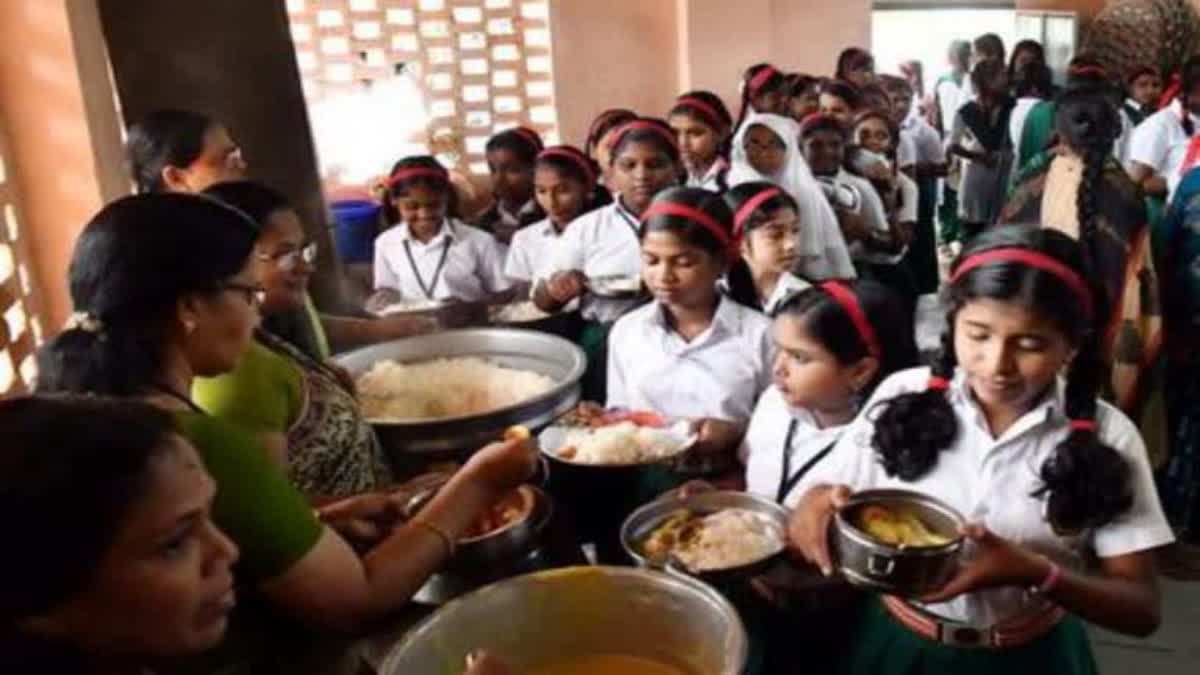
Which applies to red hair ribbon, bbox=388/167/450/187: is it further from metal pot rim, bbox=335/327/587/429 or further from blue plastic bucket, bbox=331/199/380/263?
metal pot rim, bbox=335/327/587/429

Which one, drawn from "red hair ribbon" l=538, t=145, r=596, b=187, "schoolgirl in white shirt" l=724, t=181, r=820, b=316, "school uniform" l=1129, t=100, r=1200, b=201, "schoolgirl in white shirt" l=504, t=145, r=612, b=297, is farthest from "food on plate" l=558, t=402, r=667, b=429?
"school uniform" l=1129, t=100, r=1200, b=201

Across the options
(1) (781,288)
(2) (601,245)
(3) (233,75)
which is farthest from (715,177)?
(3) (233,75)

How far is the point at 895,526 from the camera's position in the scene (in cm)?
132

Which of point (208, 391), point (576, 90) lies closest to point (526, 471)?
point (208, 391)

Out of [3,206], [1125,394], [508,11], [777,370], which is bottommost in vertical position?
[1125,394]

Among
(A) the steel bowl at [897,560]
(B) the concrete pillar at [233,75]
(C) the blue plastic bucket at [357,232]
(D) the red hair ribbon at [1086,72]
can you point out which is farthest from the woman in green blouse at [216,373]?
(D) the red hair ribbon at [1086,72]

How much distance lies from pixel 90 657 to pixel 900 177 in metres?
4.95

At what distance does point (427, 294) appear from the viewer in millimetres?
3709

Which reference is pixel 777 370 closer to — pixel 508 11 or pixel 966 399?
pixel 966 399

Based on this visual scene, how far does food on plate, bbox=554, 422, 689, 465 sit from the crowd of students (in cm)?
13

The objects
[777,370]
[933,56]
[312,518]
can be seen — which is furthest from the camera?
[933,56]

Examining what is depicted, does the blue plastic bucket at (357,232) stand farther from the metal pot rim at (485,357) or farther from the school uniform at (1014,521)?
the school uniform at (1014,521)

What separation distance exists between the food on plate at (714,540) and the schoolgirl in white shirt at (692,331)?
0.64 metres

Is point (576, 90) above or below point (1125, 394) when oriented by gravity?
above
